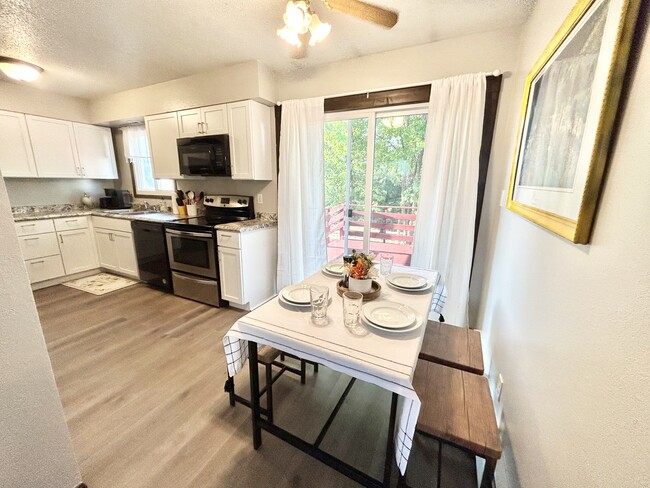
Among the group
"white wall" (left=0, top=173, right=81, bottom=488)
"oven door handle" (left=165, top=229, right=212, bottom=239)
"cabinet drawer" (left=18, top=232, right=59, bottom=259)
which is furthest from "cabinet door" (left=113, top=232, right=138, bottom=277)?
"white wall" (left=0, top=173, right=81, bottom=488)

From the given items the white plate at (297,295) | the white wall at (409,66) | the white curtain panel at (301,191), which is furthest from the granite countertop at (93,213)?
the white plate at (297,295)

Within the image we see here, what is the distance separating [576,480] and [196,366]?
2151 mm

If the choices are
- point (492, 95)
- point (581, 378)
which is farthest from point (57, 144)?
point (581, 378)

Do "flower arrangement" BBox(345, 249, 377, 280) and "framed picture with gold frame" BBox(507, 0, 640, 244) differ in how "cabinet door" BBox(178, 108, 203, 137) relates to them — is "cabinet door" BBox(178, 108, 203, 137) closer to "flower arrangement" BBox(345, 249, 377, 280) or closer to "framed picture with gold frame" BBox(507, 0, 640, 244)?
"flower arrangement" BBox(345, 249, 377, 280)

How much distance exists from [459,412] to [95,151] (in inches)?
211

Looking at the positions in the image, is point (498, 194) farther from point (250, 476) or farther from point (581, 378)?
point (250, 476)

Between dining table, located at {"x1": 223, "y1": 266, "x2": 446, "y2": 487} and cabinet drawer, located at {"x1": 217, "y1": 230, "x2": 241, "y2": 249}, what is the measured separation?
58.2 inches

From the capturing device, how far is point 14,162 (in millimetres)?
3180

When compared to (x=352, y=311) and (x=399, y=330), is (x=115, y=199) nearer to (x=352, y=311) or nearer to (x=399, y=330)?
(x=352, y=311)

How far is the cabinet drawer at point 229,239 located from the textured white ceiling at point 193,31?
1668mm

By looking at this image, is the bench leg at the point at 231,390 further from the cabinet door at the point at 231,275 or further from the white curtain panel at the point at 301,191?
the white curtain panel at the point at 301,191

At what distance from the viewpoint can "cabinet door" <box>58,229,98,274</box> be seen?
3502 millimetres

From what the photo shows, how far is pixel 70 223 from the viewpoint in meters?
3.52

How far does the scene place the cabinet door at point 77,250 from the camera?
3502 mm
